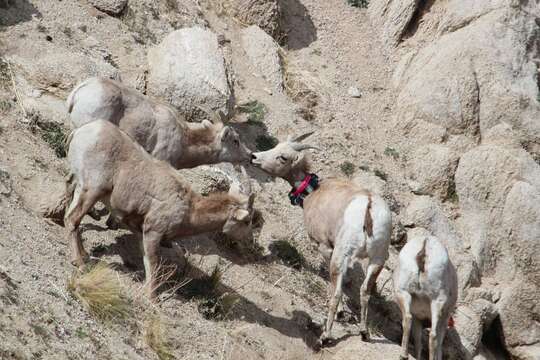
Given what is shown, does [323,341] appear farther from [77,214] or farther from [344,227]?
[77,214]

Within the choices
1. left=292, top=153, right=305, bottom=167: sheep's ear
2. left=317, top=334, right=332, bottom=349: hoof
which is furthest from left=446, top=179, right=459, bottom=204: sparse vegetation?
left=317, top=334, right=332, bottom=349: hoof

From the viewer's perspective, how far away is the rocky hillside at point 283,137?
10.1 meters

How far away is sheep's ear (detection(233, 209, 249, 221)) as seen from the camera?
38.2 ft

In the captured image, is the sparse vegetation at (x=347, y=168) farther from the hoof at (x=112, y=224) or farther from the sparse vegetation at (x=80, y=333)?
the sparse vegetation at (x=80, y=333)

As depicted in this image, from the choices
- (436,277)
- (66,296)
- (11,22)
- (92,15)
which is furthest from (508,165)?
(66,296)

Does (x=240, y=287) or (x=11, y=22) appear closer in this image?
(x=240, y=287)

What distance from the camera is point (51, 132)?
13234mm

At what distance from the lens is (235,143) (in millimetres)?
14359

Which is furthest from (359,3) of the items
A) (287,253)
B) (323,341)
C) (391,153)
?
(323,341)

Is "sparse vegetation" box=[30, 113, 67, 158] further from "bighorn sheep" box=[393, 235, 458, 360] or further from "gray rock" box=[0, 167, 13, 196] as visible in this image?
"bighorn sheep" box=[393, 235, 458, 360]

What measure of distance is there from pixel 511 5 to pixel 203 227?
12.6 m

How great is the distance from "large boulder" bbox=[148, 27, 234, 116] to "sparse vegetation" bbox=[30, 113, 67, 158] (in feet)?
8.41

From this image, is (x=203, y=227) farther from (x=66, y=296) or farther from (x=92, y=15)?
(x=92, y=15)

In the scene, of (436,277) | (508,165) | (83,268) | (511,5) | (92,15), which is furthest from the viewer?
(511,5)
